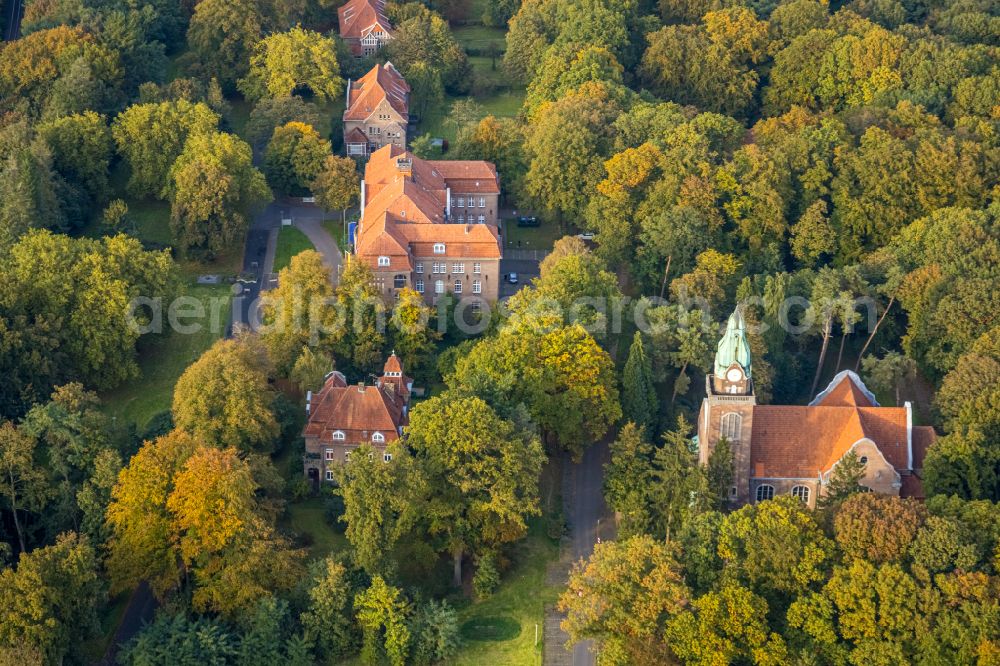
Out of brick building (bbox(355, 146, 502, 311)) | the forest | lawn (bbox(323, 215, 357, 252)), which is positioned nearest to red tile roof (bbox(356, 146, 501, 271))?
brick building (bbox(355, 146, 502, 311))

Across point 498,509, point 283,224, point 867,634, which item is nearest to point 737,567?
point 867,634

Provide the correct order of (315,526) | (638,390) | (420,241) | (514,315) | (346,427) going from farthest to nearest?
(420,241)
(514,315)
(638,390)
(346,427)
(315,526)

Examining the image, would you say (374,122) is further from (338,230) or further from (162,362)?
(162,362)

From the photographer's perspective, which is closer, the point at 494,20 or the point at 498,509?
the point at 498,509

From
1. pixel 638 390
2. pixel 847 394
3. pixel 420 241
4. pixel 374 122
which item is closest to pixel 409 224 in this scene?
pixel 420 241

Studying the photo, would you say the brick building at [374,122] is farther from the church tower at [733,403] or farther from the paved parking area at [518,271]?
the church tower at [733,403]

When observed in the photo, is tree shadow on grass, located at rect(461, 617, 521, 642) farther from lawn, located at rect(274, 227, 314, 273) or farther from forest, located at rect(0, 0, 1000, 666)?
lawn, located at rect(274, 227, 314, 273)

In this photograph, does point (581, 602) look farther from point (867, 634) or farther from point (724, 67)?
point (724, 67)
